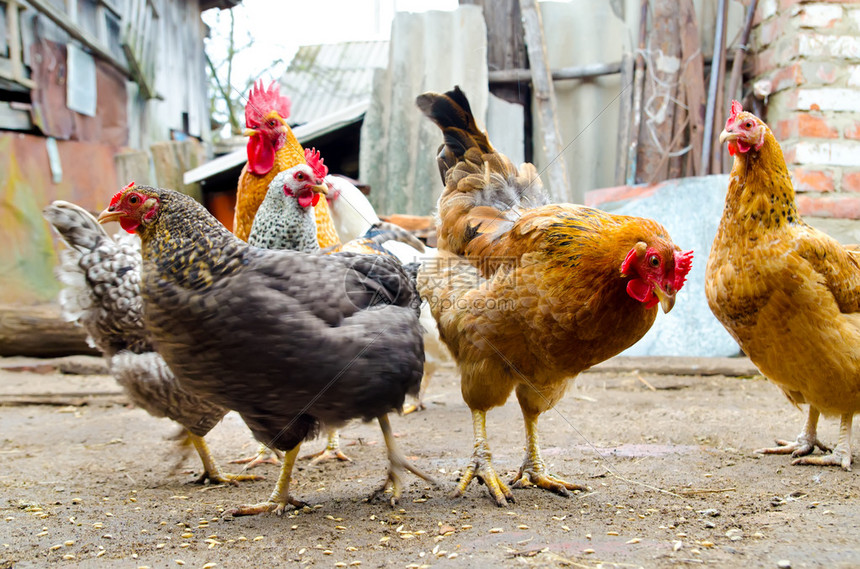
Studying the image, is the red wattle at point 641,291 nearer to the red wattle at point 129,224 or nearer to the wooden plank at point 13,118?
the red wattle at point 129,224

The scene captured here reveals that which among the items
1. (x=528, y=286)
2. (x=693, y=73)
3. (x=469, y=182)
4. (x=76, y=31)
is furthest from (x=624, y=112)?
(x=76, y=31)

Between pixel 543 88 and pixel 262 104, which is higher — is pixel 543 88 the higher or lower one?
the higher one

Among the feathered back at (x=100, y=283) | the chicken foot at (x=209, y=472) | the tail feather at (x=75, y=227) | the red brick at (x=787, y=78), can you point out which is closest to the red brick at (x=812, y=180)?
the red brick at (x=787, y=78)

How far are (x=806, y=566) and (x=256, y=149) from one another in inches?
142

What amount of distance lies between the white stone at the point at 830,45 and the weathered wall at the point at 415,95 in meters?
2.76

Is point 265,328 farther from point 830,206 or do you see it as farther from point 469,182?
point 830,206

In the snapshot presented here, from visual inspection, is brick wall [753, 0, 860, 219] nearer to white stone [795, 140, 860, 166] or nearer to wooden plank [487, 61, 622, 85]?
white stone [795, 140, 860, 166]

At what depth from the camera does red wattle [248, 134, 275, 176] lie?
13.6 feet

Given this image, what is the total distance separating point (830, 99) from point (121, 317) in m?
5.58

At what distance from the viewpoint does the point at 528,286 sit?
2.65 m

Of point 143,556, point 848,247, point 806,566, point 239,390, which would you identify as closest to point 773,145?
point 848,247

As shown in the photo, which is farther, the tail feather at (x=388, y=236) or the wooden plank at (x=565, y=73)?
the wooden plank at (x=565, y=73)

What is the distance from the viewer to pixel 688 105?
229 inches

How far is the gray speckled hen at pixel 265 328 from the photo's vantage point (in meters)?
2.33
